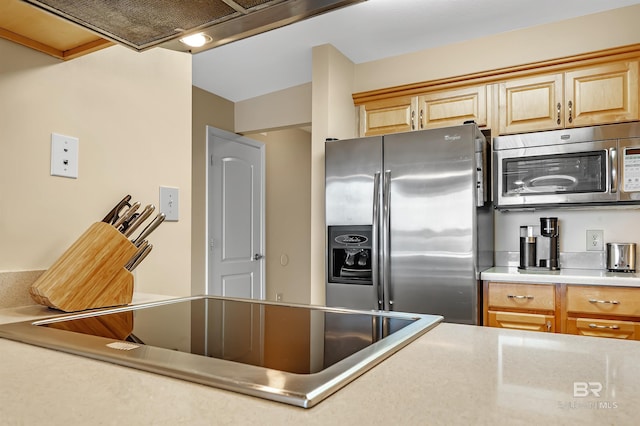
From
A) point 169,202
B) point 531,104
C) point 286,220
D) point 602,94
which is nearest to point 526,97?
point 531,104

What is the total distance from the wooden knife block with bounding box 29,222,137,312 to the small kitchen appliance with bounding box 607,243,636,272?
2.60m

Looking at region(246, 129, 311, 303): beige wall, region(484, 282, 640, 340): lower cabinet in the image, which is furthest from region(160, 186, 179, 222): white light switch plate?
region(246, 129, 311, 303): beige wall

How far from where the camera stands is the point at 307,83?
376cm

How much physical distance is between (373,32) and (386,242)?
56.2 inches

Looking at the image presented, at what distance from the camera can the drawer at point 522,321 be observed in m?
2.28

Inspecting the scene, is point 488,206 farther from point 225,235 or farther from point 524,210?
point 225,235

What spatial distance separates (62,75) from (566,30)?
283cm

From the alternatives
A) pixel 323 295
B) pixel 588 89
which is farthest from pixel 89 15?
pixel 588 89

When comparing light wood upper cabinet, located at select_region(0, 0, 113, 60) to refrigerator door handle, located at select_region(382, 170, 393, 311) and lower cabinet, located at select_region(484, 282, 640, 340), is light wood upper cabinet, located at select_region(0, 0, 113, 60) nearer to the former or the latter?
refrigerator door handle, located at select_region(382, 170, 393, 311)

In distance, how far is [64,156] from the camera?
1201 millimetres

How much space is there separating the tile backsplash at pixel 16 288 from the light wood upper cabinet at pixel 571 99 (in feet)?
8.58

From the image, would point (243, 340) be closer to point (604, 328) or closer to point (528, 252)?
point (604, 328)

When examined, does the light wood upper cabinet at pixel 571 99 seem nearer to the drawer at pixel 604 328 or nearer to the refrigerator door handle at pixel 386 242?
the refrigerator door handle at pixel 386 242

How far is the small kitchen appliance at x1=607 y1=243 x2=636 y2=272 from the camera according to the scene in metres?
2.50
